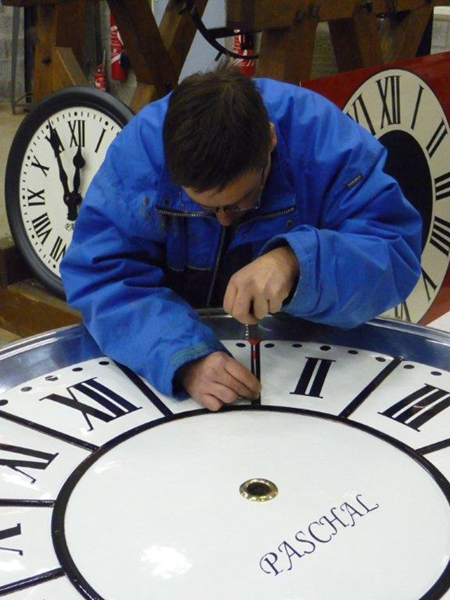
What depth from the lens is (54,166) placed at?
2.14 meters

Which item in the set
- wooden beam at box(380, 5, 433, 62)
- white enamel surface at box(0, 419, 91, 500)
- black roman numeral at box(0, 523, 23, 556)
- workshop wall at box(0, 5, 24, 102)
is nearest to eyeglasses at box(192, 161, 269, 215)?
white enamel surface at box(0, 419, 91, 500)

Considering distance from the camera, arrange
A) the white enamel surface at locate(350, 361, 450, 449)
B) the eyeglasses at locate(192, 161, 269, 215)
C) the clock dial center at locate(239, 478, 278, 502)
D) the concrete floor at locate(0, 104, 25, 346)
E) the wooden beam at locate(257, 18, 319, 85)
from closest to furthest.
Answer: the clock dial center at locate(239, 478, 278, 502) → the white enamel surface at locate(350, 361, 450, 449) → the eyeglasses at locate(192, 161, 269, 215) → the wooden beam at locate(257, 18, 319, 85) → the concrete floor at locate(0, 104, 25, 346)

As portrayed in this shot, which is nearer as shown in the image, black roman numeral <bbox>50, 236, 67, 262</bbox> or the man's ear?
the man's ear

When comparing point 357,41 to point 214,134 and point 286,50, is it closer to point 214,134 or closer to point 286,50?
point 286,50

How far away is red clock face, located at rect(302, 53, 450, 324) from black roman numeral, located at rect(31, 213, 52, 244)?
2.97 feet

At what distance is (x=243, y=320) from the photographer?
963 mm

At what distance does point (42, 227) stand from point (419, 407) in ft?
4.91

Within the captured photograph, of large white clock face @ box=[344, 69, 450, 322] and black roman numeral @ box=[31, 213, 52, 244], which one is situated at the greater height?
large white clock face @ box=[344, 69, 450, 322]

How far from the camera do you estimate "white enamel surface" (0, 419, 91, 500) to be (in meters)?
0.83

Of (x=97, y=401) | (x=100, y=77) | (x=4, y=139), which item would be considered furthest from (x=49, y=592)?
A: (x=100, y=77)

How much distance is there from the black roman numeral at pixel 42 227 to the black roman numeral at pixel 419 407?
1440 mm

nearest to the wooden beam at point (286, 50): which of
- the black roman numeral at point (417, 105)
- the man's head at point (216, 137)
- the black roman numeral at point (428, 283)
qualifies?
the black roman numeral at point (417, 105)

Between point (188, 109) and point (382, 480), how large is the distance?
462 mm

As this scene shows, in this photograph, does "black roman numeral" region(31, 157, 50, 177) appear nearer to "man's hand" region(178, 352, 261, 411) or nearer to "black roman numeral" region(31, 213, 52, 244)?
"black roman numeral" region(31, 213, 52, 244)
